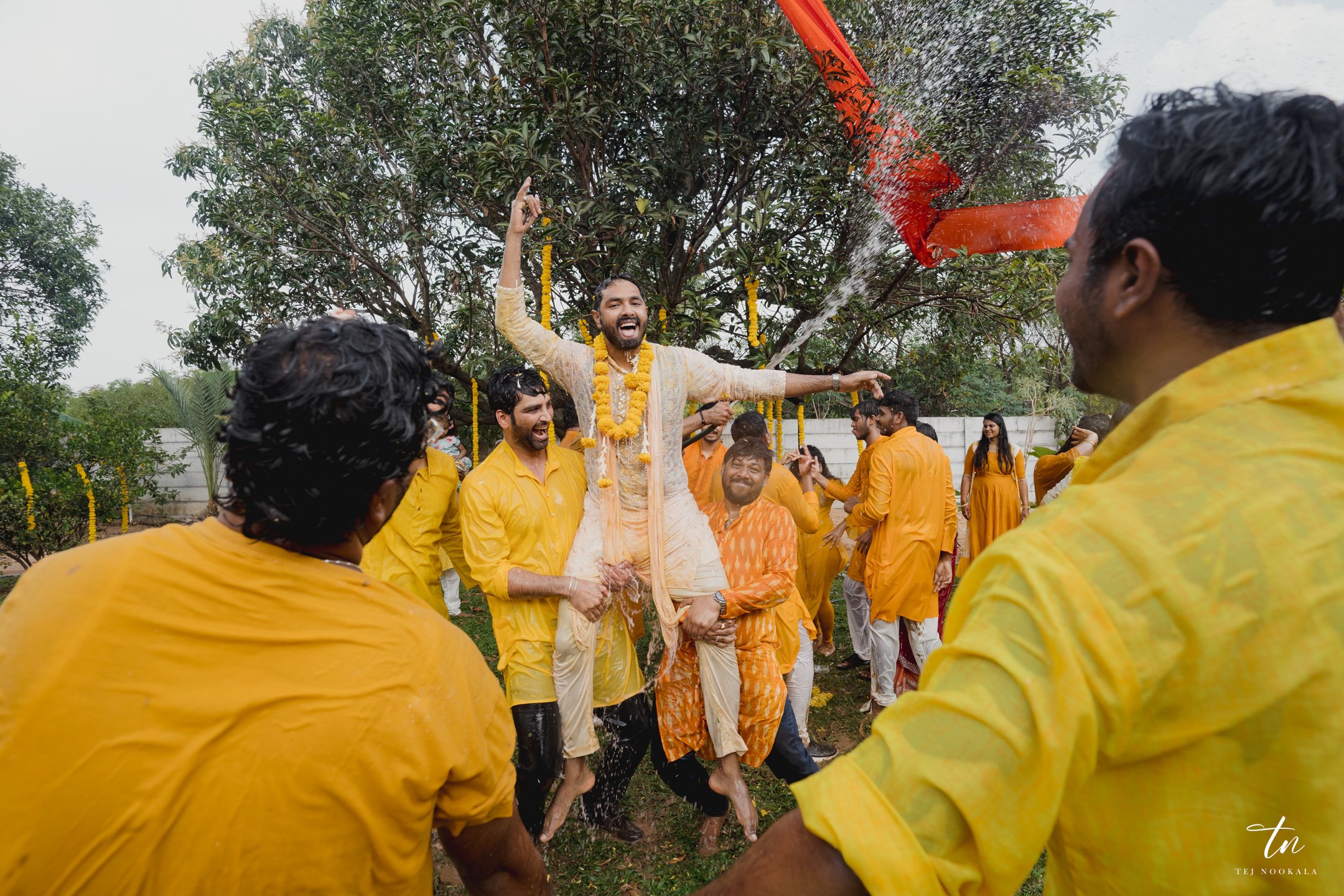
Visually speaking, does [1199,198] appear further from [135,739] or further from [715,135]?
[715,135]

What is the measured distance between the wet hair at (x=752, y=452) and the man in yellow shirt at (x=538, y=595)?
2.53 feet

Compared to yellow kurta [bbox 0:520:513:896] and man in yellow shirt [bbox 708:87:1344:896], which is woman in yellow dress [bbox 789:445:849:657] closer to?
yellow kurta [bbox 0:520:513:896]

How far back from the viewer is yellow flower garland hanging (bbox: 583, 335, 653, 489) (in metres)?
3.26

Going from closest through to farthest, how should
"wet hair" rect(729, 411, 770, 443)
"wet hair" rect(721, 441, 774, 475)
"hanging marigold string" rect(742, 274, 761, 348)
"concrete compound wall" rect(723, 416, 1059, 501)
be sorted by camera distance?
"wet hair" rect(721, 441, 774, 475)
"wet hair" rect(729, 411, 770, 443)
"hanging marigold string" rect(742, 274, 761, 348)
"concrete compound wall" rect(723, 416, 1059, 501)

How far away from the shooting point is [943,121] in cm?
475

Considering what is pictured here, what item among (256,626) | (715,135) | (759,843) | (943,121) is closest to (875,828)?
(759,843)

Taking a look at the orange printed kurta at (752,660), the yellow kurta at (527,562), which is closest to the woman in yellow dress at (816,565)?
the orange printed kurta at (752,660)

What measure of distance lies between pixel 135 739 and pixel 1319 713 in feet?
4.75

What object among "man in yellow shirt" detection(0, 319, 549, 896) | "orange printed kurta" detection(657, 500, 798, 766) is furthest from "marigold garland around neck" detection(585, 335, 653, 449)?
"man in yellow shirt" detection(0, 319, 549, 896)

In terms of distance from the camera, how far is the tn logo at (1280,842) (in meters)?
0.71

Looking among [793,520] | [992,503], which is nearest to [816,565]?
[992,503]

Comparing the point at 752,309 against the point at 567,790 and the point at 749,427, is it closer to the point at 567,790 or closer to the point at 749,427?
the point at 749,427

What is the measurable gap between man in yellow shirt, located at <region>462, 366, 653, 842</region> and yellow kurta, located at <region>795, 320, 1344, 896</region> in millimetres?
2490

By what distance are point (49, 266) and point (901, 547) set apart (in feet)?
74.7
